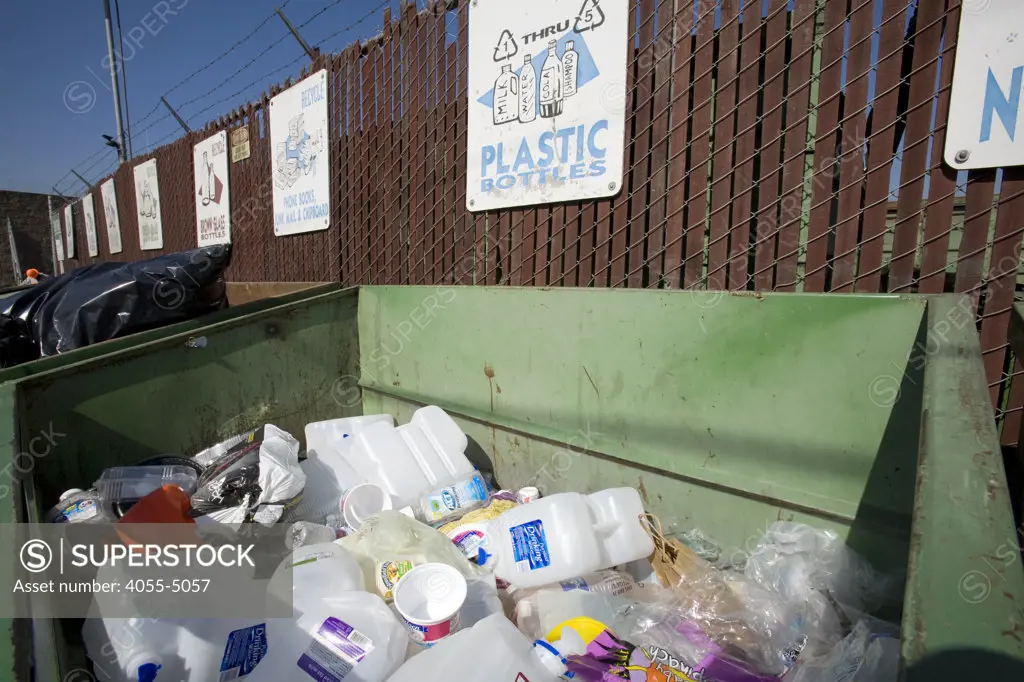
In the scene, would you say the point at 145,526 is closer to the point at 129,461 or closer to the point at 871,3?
the point at 129,461

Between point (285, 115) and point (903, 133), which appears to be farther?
point (285, 115)

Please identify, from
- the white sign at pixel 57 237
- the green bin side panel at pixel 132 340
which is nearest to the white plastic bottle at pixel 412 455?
the green bin side panel at pixel 132 340

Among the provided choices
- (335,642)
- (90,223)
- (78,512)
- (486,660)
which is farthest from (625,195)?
(90,223)

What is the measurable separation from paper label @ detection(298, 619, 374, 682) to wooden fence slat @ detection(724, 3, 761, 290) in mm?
1769

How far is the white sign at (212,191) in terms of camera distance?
5.31 metres

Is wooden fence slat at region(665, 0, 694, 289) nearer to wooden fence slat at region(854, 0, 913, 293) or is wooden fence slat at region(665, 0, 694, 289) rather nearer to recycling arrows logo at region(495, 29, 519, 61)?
wooden fence slat at region(854, 0, 913, 293)

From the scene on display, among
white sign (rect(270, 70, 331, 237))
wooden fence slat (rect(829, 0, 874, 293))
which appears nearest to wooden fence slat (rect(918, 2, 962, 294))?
wooden fence slat (rect(829, 0, 874, 293))

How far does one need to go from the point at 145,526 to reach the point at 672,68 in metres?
2.58

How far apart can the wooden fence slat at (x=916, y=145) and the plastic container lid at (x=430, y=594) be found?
67.8 inches

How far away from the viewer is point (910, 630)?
551 millimetres

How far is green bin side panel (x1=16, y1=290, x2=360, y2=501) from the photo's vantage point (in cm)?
203

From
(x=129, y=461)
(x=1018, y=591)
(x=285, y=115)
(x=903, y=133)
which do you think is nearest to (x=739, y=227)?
(x=903, y=133)

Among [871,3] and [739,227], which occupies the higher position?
[871,3]

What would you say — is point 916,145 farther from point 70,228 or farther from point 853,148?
point 70,228
